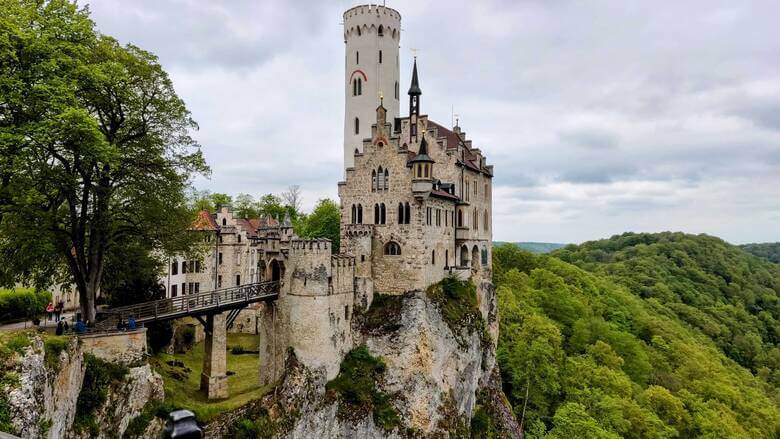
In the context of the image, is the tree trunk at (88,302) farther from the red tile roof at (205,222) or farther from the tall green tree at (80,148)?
the red tile roof at (205,222)

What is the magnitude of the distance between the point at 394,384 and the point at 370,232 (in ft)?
37.0

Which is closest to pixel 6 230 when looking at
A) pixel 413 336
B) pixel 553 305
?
pixel 413 336

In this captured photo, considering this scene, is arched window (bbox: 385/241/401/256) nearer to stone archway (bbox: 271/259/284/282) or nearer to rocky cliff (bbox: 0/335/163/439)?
stone archway (bbox: 271/259/284/282)

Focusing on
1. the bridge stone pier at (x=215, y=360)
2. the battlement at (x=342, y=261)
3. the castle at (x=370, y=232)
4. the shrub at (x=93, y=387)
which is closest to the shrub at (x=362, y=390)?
the castle at (x=370, y=232)

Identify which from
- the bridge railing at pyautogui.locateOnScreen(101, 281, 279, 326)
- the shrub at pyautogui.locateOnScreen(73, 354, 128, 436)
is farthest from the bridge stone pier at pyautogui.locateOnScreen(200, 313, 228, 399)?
the shrub at pyautogui.locateOnScreen(73, 354, 128, 436)

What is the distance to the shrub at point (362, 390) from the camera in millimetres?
33000

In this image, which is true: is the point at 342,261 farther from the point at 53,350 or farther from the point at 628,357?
the point at 628,357

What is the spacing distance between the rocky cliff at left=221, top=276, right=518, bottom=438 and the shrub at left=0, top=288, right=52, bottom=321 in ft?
51.9

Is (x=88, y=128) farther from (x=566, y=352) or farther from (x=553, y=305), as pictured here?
(x=553, y=305)

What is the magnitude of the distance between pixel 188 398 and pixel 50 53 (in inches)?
757

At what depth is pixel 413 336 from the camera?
3588cm

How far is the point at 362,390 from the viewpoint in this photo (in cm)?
3394

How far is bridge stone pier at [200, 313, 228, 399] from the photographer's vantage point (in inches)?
1180

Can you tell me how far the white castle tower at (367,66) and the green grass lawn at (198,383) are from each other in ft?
64.1
